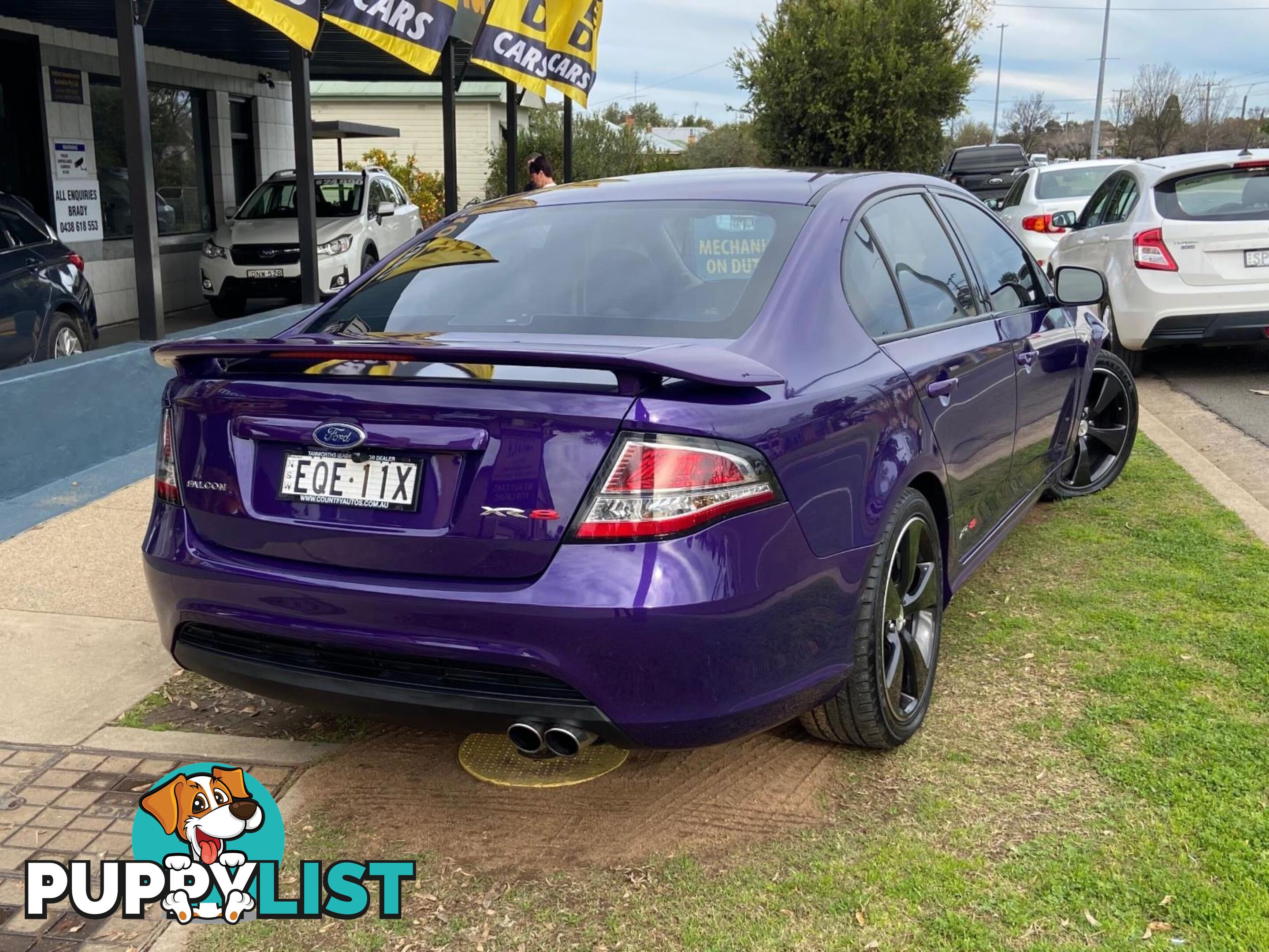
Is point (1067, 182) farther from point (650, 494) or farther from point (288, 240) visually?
point (650, 494)

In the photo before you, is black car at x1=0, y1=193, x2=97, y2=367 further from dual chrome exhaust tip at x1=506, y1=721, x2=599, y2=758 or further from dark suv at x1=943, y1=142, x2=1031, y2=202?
dark suv at x1=943, y1=142, x2=1031, y2=202

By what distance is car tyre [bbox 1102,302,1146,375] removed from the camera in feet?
31.0

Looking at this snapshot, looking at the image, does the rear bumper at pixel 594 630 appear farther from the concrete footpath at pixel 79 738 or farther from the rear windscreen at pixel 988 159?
the rear windscreen at pixel 988 159

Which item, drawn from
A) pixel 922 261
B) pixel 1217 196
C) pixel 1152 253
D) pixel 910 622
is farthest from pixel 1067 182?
pixel 910 622

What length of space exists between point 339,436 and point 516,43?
10474mm

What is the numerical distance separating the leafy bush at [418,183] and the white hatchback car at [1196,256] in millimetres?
19307

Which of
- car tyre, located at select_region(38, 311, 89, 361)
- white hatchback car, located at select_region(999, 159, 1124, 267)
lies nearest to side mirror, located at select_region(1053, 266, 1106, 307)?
car tyre, located at select_region(38, 311, 89, 361)

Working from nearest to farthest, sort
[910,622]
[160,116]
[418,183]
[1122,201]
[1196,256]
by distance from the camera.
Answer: [910,622]
[1196,256]
[1122,201]
[160,116]
[418,183]

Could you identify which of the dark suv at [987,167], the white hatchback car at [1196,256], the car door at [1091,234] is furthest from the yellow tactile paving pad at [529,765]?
the dark suv at [987,167]

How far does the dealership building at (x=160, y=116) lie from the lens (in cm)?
1209

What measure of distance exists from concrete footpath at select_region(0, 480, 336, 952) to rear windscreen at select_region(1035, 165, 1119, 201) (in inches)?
503

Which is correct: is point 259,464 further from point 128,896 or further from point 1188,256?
point 1188,256

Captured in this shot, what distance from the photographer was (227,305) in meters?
14.6

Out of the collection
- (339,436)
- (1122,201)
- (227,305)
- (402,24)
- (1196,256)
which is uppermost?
(402,24)
